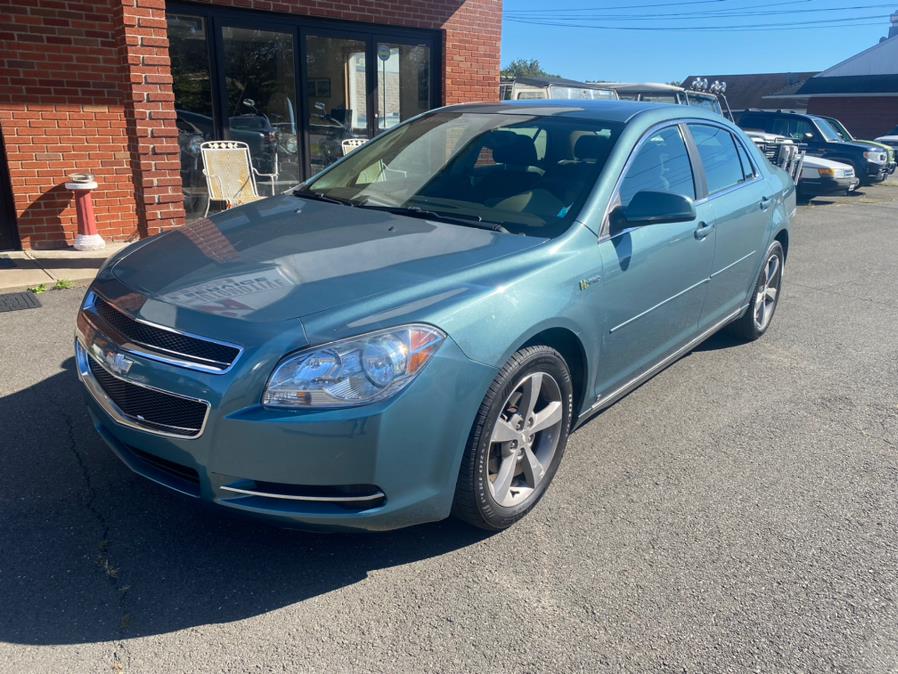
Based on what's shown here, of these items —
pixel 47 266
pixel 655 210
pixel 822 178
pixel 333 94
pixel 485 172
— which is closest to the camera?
pixel 655 210

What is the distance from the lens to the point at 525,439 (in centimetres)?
299

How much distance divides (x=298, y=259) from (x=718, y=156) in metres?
2.98

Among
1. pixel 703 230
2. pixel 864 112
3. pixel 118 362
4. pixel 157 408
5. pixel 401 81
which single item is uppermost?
pixel 864 112

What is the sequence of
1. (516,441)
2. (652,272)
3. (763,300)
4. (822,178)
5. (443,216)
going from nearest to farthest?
(516,441)
(443,216)
(652,272)
(763,300)
(822,178)

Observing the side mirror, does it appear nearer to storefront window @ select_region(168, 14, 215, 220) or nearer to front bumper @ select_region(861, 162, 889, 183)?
storefront window @ select_region(168, 14, 215, 220)

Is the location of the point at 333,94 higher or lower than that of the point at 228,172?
higher

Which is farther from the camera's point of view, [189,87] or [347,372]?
[189,87]

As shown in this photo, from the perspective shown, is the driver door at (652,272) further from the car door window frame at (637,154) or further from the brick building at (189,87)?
the brick building at (189,87)

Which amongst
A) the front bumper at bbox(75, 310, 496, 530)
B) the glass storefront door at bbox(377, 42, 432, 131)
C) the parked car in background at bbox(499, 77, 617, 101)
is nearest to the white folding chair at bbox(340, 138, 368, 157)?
the glass storefront door at bbox(377, 42, 432, 131)

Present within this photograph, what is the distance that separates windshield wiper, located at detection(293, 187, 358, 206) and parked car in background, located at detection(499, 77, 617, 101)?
1019cm

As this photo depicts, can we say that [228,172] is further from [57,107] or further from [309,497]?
[309,497]

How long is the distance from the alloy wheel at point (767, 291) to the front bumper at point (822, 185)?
10.6 meters

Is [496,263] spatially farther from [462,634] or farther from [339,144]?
[339,144]

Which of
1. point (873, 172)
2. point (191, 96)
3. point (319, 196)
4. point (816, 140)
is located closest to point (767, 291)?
point (319, 196)
